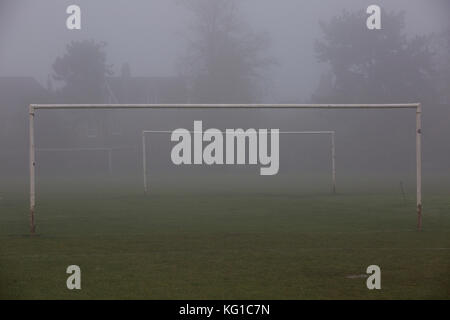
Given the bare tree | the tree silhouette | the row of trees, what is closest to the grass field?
the bare tree

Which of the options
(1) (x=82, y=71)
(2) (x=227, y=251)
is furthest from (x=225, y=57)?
(2) (x=227, y=251)

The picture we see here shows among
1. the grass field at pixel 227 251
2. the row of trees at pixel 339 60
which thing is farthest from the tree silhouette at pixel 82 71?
the grass field at pixel 227 251

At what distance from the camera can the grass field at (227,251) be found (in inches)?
252

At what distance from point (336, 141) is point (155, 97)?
46.6 ft

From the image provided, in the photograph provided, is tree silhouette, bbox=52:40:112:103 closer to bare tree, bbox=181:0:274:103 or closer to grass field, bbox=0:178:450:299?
bare tree, bbox=181:0:274:103

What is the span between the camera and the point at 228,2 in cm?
4609

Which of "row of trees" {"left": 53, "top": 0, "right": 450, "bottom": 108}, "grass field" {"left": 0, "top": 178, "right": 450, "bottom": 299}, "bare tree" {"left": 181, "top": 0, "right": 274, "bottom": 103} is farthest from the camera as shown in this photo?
"bare tree" {"left": 181, "top": 0, "right": 274, "bottom": 103}

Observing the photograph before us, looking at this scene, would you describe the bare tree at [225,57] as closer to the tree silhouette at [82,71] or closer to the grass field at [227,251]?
the tree silhouette at [82,71]

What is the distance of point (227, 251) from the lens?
352 inches

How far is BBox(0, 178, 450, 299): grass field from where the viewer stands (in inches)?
252

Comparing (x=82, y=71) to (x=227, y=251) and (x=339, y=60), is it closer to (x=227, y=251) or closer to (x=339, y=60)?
(x=339, y=60)

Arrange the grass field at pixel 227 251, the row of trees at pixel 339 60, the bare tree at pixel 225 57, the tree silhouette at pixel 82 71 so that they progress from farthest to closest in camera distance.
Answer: the tree silhouette at pixel 82 71 < the bare tree at pixel 225 57 < the row of trees at pixel 339 60 < the grass field at pixel 227 251
